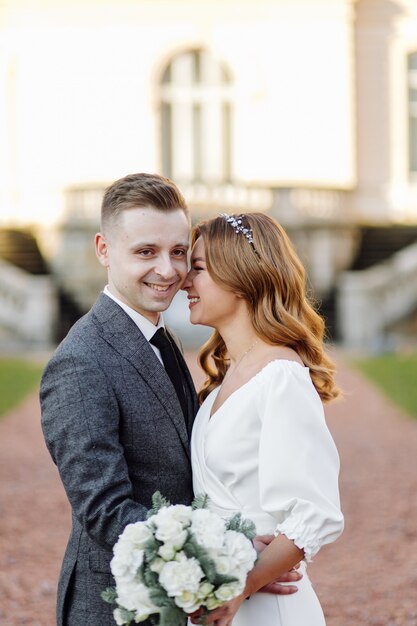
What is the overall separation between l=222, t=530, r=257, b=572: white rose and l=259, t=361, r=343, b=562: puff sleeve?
0.20m

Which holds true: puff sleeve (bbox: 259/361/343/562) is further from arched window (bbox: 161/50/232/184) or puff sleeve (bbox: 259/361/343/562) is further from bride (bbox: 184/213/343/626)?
arched window (bbox: 161/50/232/184)

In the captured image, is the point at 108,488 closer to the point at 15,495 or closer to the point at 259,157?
the point at 15,495

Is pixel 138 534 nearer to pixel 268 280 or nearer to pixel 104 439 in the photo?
Result: pixel 104 439

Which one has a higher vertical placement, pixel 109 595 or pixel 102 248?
pixel 102 248

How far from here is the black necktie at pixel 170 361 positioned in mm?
2900

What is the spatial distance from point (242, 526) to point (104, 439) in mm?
413

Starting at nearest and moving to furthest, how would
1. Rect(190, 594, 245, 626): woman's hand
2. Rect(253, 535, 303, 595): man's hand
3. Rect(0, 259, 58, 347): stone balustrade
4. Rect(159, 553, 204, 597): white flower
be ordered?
Rect(159, 553, 204, 597): white flower < Rect(190, 594, 245, 626): woman's hand < Rect(253, 535, 303, 595): man's hand < Rect(0, 259, 58, 347): stone balustrade

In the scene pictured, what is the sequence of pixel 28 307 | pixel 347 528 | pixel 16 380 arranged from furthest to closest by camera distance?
pixel 28 307 → pixel 16 380 → pixel 347 528

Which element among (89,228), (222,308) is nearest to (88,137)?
(89,228)

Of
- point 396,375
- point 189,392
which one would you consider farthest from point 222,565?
point 396,375

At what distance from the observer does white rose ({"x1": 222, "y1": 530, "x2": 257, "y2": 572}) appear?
236cm

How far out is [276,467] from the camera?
8.44 feet

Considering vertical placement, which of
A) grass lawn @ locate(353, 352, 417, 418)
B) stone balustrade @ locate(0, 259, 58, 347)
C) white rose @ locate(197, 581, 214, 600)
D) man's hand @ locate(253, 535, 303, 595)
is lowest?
grass lawn @ locate(353, 352, 417, 418)

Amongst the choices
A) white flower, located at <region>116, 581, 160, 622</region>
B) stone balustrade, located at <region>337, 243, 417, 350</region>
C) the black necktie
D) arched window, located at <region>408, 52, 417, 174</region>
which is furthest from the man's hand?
arched window, located at <region>408, 52, 417, 174</region>
